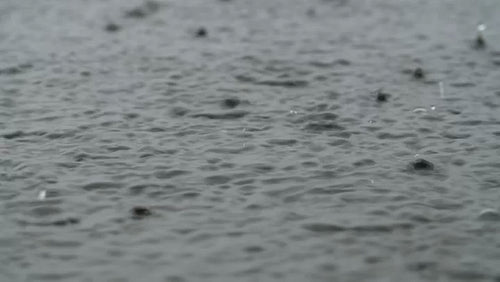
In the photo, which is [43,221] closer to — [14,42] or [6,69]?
[6,69]

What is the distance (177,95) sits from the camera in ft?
49.9

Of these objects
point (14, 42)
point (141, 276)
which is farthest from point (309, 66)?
point (141, 276)

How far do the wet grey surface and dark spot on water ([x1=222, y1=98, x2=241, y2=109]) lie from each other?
4 cm

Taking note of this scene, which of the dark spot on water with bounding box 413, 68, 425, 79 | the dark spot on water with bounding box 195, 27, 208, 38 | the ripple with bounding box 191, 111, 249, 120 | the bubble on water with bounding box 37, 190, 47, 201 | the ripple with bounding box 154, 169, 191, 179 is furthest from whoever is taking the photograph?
the dark spot on water with bounding box 195, 27, 208, 38

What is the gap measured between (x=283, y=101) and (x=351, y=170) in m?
3.43

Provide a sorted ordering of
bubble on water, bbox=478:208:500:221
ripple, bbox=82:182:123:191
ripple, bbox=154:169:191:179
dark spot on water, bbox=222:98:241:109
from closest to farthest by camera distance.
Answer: bubble on water, bbox=478:208:500:221
ripple, bbox=82:182:123:191
ripple, bbox=154:169:191:179
dark spot on water, bbox=222:98:241:109

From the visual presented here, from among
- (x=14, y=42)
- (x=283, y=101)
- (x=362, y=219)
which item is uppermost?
(x=14, y=42)

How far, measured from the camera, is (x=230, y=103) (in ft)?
47.9

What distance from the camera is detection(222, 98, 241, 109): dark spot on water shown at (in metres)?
14.5

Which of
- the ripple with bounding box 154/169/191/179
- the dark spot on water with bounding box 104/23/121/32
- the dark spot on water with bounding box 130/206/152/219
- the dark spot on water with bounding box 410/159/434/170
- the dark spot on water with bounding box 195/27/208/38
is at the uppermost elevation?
the dark spot on water with bounding box 104/23/121/32

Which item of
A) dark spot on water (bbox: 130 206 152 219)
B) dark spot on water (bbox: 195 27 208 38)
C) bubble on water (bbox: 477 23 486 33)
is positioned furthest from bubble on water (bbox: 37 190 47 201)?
bubble on water (bbox: 477 23 486 33)

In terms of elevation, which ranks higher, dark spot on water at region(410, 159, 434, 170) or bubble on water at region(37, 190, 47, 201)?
bubble on water at region(37, 190, 47, 201)

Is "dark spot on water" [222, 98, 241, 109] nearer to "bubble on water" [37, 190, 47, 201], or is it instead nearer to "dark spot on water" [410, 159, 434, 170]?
"dark spot on water" [410, 159, 434, 170]

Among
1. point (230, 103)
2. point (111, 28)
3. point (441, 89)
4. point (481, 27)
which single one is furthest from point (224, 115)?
point (481, 27)
